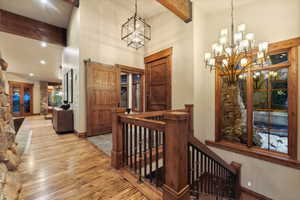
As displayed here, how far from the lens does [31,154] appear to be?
255 centimetres

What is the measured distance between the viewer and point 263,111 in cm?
317

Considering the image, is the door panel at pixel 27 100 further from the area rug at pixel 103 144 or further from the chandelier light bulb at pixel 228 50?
the chandelier light bulb at pixel 228 50

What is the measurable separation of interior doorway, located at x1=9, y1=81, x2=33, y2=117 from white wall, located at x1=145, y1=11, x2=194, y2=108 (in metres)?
9.89

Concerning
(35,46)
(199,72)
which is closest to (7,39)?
(35,46)

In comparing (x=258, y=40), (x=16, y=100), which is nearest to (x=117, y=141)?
(x=258, y=40)

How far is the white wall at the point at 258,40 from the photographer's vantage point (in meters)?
2.71

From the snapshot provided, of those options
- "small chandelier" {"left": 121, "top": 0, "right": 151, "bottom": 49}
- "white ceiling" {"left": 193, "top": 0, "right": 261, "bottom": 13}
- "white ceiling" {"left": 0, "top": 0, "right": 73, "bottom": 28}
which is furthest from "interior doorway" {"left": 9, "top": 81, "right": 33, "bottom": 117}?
"white ceiling" {"left": 193, "top": 0, "right": 261, "bottom": 13}

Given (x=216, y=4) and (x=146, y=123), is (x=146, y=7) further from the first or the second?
(x=146, y=123)

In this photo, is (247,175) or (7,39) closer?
(247,175)

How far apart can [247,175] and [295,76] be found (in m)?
2.46

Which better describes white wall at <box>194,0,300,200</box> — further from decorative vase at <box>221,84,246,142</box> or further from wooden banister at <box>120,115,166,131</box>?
wooden banister at <box>120,115,166,131</box>

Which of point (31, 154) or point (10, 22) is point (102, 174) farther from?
point (10, 22)

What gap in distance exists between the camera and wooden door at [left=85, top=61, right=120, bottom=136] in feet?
12.2

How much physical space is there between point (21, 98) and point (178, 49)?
35.5 ft
